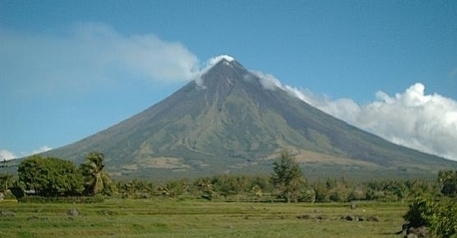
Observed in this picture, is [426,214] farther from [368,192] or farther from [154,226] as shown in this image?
[368,192]

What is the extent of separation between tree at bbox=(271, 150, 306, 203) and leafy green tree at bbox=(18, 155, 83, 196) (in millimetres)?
38067

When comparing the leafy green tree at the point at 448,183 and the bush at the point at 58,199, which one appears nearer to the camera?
the bush at the point at 58,199

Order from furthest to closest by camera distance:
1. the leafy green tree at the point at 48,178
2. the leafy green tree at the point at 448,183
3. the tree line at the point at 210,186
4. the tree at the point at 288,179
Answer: the leafy green tree at the point at 448,183
the tree at the point at 288,179
the tree line at the point at 210,186
the leafy green tree at the point at 48,178

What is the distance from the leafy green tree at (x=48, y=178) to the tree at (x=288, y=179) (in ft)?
125

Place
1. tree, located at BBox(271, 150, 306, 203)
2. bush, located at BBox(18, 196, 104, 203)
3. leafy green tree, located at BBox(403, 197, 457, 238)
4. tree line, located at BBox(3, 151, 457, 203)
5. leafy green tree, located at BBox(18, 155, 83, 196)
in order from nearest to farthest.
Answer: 1. leafy green tree, located at BBox(403, 197, 457, 238)
2. bush, located at BBox(18, 196, 104, 203)
3. leafy green tree, located at BBox(18, 155, 83, 196)
4. tree line, located at BBox(3, 151, 457, 203)
5. tree, located at BBox(271, 150, 306, 203)

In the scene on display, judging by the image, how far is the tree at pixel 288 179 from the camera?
356ft

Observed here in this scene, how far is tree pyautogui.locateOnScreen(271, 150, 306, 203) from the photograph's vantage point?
108375 millimetres

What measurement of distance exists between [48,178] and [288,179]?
47.2 meters

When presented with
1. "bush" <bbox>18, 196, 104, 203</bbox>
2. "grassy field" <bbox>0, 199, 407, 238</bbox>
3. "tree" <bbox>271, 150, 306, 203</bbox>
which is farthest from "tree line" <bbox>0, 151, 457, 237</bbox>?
"bush" <bbox>18, 196, 104, 203</bbox>

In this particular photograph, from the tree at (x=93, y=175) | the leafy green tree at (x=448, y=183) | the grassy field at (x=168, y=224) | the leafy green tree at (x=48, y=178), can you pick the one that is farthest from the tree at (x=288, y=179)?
the grassy field at (x=168, y=224)

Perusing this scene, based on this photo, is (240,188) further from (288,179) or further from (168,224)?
(168,224)

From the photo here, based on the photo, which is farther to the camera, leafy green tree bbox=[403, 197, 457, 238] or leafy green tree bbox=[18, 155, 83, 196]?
leafy green tree bbox=[18, 155, 83, 196]

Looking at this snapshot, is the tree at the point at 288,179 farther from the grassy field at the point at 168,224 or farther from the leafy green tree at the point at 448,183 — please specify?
the grassy field at the point at 168,224

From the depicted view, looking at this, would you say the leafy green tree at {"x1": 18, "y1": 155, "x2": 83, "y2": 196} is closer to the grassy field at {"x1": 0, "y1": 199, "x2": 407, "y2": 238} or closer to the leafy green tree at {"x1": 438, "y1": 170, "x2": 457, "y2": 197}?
the grassy field at {"x1": 0, "y1": 199, "x2": 407, "y2": 238}
